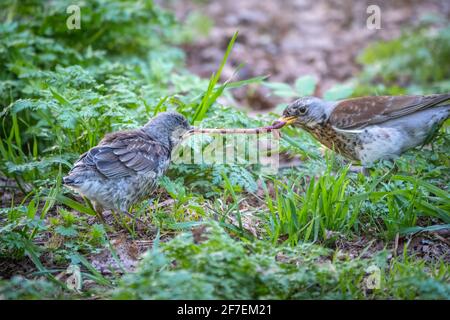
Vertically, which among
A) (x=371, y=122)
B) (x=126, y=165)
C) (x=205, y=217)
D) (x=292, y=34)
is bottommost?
(x=205, y=217)

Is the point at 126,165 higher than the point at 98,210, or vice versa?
the point at 126,165

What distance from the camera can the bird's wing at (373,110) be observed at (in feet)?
19.4

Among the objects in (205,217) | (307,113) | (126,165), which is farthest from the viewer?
(307,113)

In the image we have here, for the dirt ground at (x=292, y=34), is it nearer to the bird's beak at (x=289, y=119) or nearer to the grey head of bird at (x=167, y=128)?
the bird's beak at (x=289, y=119)

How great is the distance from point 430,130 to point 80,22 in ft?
15.0

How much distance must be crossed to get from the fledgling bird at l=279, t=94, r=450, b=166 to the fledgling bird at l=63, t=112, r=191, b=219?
129cm

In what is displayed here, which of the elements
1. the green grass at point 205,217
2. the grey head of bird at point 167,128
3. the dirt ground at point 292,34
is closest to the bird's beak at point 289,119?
the green grass at point 205,217

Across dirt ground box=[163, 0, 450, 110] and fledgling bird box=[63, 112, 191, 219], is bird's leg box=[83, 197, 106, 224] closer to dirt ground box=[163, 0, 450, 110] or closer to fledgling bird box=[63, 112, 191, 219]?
fledgling bird box=[63, 112, 191, 219]

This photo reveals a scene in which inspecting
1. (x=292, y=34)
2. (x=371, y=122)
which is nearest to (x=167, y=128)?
(x=371, y=122)

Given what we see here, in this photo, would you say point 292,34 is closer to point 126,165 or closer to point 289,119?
point 289,119

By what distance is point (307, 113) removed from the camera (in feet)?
20.2

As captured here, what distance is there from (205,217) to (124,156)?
848mm

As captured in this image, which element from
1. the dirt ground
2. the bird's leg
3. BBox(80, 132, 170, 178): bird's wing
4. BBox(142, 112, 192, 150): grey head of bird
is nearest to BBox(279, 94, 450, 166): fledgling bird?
BBox(142, 112, 192, 150): grey head of bird
